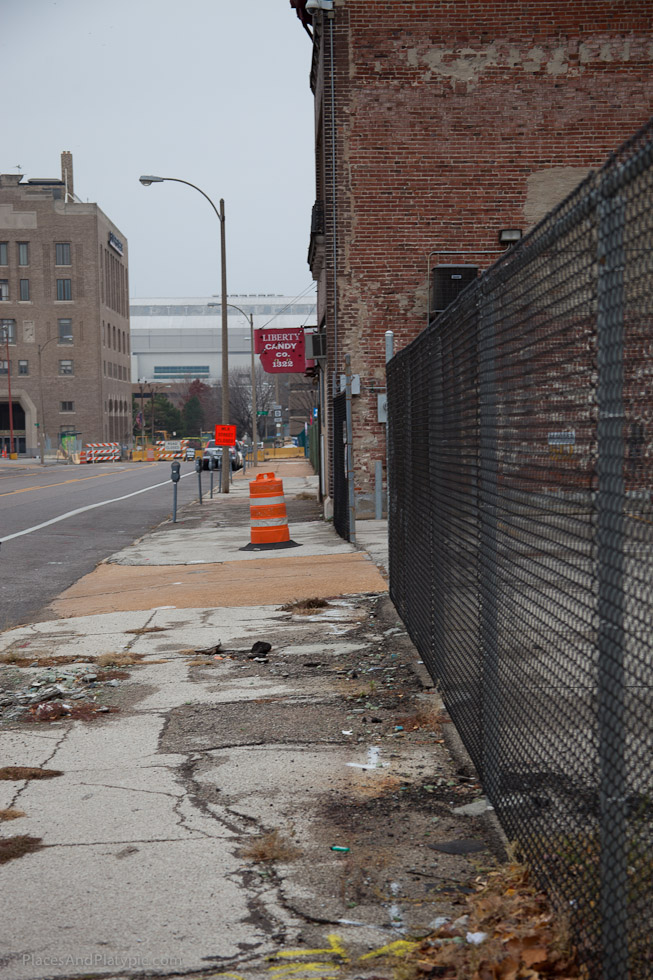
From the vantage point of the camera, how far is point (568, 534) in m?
3.31

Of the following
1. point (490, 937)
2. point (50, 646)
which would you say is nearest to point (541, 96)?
point (50, 646)

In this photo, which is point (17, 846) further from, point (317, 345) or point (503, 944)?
point (317, 345)

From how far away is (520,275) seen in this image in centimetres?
388

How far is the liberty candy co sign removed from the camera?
27.5m

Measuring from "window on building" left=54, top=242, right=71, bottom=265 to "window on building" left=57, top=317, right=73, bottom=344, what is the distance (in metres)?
5.50

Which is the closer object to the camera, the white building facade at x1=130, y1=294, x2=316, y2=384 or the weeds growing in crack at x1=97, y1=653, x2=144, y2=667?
the weeds growing in crack at x1=97, y1=653, x2=144, y2=667

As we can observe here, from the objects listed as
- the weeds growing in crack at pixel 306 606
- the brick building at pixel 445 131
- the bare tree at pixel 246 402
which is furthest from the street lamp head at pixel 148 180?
the bare tree at pixel 246 402

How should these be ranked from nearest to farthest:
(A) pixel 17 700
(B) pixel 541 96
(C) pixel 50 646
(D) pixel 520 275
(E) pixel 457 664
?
1. (D) pixel 520 275
2. (E) pixel 457 664
3. (A) pixel 17 700
4. (C) pixel 50 646
5. (B) pixel 541 96

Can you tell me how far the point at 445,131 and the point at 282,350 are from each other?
9.41m

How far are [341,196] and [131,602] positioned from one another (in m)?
10.5

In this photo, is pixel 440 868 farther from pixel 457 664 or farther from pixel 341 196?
pixel 341 196

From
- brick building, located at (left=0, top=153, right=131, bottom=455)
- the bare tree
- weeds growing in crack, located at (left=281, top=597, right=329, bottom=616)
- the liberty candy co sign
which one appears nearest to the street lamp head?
the liberty candy co sign

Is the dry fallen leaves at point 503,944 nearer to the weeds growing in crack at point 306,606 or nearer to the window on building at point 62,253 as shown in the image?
the weeds growing in crack at point 306,606

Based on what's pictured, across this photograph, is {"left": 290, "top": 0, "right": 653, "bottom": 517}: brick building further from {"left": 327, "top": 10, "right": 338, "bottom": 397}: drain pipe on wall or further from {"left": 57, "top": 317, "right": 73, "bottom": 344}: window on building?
{"left": 57, "top": 317, "right": 73, "bottom": 344}: window on building
